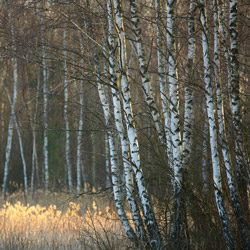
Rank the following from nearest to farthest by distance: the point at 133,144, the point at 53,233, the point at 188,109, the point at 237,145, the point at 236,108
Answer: the point at 237,145 < the point at 236,108 < the point at 133,144 < the point at 188,109 < the point at 53,233

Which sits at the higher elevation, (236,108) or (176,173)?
(236,108)

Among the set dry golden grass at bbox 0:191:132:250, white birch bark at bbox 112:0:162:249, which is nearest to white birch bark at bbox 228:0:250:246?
white birch bark at bbox 112:0:162:249

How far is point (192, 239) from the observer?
521 centimetres

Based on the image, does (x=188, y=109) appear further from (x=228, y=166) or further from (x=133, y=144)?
(x=228, y=166)

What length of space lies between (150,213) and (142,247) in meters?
0.46

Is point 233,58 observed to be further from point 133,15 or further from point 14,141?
point 14,141

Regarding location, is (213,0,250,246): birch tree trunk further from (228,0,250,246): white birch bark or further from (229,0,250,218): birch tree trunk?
(229,0,250,218): birch tree trunk

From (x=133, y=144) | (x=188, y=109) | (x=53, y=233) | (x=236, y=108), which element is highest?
(x=188, y=109)

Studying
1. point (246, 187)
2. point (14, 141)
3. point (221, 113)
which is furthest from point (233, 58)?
point (14, 141)

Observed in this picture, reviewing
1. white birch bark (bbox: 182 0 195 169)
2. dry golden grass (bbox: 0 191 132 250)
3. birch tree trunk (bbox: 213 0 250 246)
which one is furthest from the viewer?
dry golden grass (bbox: 0 191 132 250)

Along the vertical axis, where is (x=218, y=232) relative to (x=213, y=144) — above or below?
below

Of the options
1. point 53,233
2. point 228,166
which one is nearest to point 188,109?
point 228,166

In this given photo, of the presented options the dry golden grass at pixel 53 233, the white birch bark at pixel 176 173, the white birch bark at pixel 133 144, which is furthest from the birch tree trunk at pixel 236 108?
the dry golden grass at pixel 53 233

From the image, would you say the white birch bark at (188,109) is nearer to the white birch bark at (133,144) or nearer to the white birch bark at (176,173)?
the white birch bark at (176,173)
